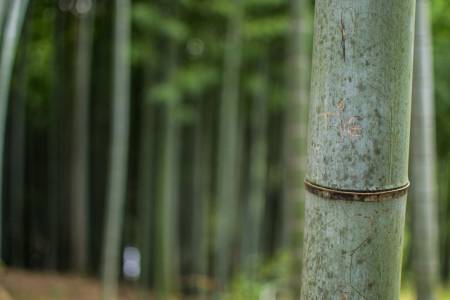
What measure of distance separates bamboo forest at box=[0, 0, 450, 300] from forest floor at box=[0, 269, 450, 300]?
0.03 meters

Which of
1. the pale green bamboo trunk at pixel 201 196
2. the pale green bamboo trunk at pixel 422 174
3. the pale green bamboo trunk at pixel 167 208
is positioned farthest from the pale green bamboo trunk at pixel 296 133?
the pale green bamboo trunk at pixel 201 196

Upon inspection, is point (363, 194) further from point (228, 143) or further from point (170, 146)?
point (228, 143)

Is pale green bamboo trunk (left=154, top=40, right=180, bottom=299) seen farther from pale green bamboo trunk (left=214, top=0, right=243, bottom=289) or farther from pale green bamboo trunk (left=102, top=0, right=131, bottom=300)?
pale green bamboo trunk (left=102, top=0, right=131, bottom=300)

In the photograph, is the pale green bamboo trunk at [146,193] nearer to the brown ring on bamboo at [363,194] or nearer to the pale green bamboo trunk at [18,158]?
the pale green bamboo trunk at [18,158]

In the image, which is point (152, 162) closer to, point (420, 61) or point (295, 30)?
point (295, 30)

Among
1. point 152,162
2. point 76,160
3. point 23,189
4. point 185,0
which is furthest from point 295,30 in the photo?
point 23,189

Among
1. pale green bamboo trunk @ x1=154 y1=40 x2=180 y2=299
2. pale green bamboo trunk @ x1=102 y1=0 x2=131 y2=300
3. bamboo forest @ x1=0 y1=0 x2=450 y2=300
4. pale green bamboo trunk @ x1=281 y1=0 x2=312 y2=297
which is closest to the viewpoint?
pale green bamboo trunk @ x1=281 y1=0 x2=312 y2=297

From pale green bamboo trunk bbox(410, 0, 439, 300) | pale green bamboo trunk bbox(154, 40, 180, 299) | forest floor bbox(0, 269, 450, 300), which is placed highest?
pale green bamboo trunk bbox(410, 0, 439, 300)

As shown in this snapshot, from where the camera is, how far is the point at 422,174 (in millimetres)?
1293

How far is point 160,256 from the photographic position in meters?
6.31

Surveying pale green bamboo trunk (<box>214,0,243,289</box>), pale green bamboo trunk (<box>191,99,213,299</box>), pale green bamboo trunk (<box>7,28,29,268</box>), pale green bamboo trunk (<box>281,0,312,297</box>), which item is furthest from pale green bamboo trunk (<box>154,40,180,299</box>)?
pale green bamboo trunk (<box>281,0,312,297</box>)

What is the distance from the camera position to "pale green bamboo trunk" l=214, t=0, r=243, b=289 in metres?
5.71

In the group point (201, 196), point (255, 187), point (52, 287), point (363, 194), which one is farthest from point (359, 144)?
point (255, 187)

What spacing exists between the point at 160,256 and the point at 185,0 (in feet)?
10.1
